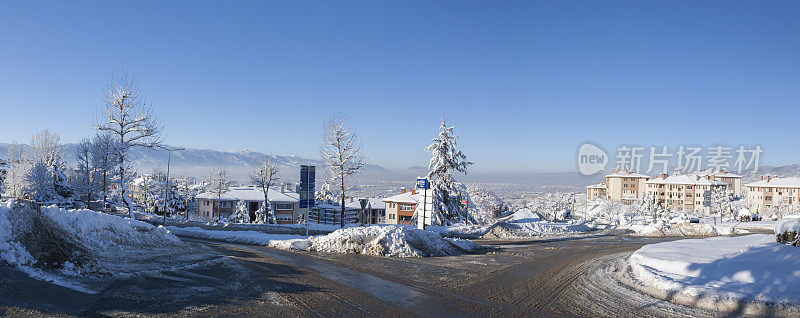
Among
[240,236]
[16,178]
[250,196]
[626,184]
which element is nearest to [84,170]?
[16,178]

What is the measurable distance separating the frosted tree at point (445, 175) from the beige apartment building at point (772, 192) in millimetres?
98579

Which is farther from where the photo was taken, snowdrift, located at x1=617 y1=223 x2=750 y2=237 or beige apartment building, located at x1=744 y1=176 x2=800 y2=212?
A: beige apartment building, located at x1=744 y1=176 x2=800 y2=212

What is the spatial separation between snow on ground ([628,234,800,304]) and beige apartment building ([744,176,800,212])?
114081 millimetres

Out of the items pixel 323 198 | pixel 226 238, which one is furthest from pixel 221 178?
pixel 226 238

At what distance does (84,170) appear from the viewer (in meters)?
37.1

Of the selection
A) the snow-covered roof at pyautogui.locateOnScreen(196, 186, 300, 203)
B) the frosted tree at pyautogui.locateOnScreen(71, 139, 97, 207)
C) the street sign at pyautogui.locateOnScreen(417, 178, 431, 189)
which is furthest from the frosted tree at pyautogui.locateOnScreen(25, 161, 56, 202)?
the snow-covered roof at pyautogui.locateOnScreen(196, 186, 300, 203)

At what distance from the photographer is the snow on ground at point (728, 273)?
8.02m

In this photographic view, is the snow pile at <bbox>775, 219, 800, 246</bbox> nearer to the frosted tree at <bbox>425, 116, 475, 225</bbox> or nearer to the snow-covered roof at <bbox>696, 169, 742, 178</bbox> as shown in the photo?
the frosted tree at <bbox>425, 116, 475, 225</bbox>

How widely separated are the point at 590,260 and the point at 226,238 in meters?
17.4

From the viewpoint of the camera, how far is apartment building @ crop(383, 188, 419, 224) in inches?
Answer: 2822

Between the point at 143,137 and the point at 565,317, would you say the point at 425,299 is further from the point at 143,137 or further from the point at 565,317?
the point at 143,137

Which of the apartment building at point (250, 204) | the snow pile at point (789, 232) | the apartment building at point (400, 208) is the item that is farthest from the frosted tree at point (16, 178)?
the snow pile at point (789, 232)

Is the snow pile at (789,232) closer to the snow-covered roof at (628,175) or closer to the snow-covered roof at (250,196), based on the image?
the snow-covered roof at (250,196)

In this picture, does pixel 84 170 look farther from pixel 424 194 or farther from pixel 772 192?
pixel 772 192
